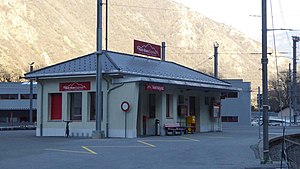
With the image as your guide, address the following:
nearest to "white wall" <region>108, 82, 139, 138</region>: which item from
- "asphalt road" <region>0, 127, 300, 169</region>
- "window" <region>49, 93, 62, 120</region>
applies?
"window" <region>49, 93, 62, 120</region>

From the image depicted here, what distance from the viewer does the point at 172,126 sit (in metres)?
35.6

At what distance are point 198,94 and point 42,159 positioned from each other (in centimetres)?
2375

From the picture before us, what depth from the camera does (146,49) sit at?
37.8 meters

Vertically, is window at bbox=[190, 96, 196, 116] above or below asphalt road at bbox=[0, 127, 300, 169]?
above

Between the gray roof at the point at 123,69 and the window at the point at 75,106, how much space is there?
1.60 meters

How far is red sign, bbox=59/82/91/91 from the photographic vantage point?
34.8 meters

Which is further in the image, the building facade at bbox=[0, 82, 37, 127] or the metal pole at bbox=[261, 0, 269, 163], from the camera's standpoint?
the building facade at bbox=[0, 82, 37, 127]

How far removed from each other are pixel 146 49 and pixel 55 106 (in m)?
7.10

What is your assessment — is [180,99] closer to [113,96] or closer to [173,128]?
[173,128]

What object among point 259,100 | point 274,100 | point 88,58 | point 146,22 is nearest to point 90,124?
point 88,58

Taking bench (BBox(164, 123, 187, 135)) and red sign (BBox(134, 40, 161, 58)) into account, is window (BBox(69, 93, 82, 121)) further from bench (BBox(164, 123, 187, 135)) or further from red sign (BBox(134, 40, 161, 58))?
bench (BBox(164, 123, 187, 135))

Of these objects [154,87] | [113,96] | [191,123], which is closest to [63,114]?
[113,96]

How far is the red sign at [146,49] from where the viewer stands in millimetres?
36906

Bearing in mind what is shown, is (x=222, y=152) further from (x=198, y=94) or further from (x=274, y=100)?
(x=274, y=100)
